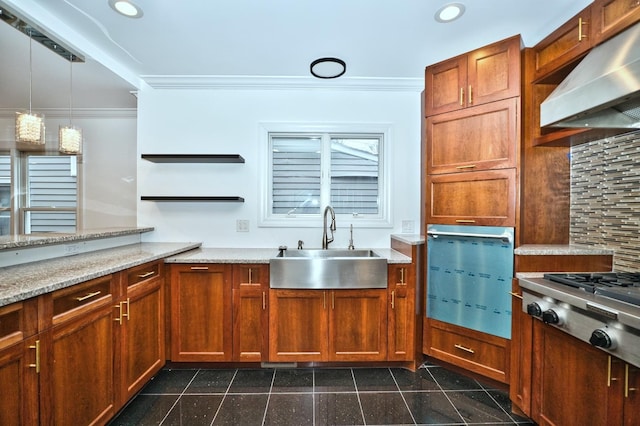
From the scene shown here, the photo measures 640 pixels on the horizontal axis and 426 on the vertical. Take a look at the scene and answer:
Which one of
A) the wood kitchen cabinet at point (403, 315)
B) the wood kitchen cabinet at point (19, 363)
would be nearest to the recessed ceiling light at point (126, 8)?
the wood kitchen cabinet at point (19, 363)

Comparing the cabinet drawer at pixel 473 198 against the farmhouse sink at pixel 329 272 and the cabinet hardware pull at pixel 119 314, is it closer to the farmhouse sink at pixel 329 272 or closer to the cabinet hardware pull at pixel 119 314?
the farmhouse sink at pixel 329 272

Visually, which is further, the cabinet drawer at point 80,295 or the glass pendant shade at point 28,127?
the glass pendant shade at point 28,127

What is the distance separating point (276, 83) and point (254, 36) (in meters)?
0.63

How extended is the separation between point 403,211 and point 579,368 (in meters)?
1.69

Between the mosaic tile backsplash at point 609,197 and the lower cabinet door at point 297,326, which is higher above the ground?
the mosaic tile backsplash at point 609,197

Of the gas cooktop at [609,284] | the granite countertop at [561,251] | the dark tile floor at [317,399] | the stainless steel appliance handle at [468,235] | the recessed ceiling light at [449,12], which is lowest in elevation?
the dark tile floor at [317,399]

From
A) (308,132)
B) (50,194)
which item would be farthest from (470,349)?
(50,194)

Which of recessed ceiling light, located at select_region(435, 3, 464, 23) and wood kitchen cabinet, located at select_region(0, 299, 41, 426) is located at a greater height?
recessed ceiling light, located at select_region(435, 3, 464, 23)

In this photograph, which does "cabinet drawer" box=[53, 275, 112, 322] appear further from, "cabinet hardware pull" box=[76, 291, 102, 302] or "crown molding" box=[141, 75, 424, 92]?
"crown molding" box=[141, 75, 424, 92]

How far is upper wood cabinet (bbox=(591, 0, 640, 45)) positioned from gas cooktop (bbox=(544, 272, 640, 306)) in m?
1.21

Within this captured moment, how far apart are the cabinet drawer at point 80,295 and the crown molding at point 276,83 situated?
1928 millimetres

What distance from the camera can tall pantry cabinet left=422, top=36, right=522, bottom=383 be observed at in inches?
74.4

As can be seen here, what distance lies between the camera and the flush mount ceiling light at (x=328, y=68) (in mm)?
2283

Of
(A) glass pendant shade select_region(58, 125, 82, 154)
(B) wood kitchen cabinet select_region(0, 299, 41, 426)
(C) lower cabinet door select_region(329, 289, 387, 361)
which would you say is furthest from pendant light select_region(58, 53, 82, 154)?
(C) lower cabinet door select_region(329, 289, 387, 361)
